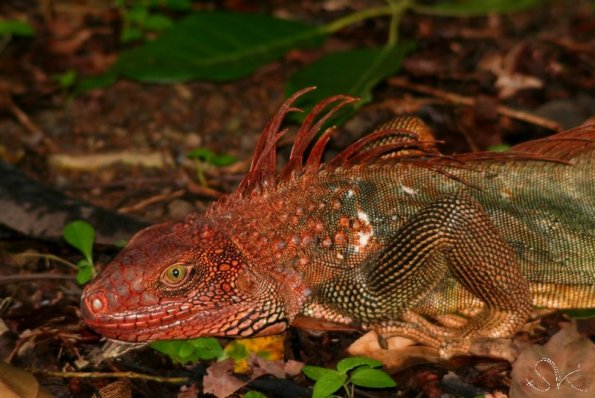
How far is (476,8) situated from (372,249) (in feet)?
18.2

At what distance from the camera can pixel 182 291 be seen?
591 centimetres

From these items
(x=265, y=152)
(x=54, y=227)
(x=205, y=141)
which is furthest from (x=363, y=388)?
(x=205, y=141)

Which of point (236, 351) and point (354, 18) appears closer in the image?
point (236, 351)

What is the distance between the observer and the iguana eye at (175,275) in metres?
5.82

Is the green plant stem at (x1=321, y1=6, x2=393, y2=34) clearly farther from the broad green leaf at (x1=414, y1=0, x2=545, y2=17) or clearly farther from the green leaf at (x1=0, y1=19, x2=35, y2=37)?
the green leaf at (x1=0, y1=19, x2=35, y2=37)

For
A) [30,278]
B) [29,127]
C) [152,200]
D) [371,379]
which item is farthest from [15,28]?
[371,379]

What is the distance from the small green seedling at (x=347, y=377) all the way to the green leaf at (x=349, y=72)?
10.1ft

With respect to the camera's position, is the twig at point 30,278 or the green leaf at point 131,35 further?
the green leaf at point 131,35

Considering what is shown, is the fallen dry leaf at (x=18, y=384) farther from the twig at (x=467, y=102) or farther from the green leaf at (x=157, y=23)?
the green leaf at (x=157, y=23)

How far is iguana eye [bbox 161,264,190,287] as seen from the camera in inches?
229

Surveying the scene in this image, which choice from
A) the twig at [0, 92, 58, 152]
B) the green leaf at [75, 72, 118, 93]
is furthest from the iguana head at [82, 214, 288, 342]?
the twig at [0, 92, 58, 152]

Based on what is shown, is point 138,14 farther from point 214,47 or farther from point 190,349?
point 190,349

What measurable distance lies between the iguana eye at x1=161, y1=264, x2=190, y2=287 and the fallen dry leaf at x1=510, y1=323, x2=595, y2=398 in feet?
7.31

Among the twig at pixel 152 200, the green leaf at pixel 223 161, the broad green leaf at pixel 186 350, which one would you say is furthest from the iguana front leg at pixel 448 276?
the twig at pixel 152 200
